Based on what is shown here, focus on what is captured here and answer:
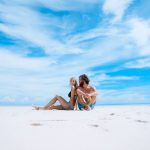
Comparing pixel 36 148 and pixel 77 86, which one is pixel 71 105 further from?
pixel 36 148

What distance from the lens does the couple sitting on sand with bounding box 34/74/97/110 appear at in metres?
9.22

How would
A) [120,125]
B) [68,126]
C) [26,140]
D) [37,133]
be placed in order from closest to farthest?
[26,140] → [37,133] → [68,126] → [120,125]

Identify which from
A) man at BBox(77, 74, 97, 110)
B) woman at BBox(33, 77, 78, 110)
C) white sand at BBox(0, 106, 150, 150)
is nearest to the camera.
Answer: white sand at BBox(0, 106, 150, 150)

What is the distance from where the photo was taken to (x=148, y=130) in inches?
195

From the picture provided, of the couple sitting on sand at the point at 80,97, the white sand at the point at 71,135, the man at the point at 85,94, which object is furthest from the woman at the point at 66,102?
the white sand at the point at 71,135

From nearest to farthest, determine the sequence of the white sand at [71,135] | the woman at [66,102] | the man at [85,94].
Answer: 1. the white sand at [71,135]
2. the man at [85,94]
3. the woman at [66,102]

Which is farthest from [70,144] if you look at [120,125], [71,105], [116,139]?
[71,105]

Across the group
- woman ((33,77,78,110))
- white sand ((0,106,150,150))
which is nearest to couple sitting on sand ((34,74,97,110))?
woman ((33,77,78,110))

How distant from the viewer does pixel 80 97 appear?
9.19m

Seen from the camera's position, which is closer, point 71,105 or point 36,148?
point 36,148

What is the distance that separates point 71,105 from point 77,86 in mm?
742

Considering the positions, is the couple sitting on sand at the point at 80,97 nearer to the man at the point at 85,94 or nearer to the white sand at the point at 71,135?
the man at the point at 85,94

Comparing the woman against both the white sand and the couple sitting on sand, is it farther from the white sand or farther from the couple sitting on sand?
the white sand

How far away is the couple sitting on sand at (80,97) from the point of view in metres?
9.22
